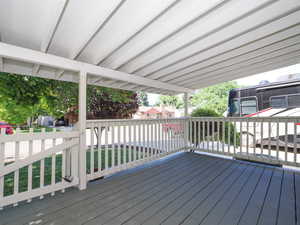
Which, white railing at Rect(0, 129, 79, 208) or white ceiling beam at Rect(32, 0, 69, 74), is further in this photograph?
white railing at Rect(0, 129, 79, 208)

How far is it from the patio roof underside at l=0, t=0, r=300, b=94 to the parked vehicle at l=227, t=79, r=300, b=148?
105 inches

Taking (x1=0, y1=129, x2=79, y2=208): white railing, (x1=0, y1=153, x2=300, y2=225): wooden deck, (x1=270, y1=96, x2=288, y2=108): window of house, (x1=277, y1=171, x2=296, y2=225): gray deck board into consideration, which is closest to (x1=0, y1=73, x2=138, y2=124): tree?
(x1=0, y1=129, x2=79, y2=208): white railing

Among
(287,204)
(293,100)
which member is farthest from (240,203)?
(293,100)

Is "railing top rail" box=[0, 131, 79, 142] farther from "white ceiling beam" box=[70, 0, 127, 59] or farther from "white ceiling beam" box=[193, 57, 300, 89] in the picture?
"white ceiling beam" box=[193, 57, 300, 89]

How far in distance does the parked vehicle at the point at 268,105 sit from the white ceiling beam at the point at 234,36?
3.11 m

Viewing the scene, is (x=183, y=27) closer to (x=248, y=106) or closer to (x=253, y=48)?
(x=253, y=48)

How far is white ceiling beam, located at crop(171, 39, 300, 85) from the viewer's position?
2584 millimetres

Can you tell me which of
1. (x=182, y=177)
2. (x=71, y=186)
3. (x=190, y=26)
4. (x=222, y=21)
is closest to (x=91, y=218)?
(x=71, y=186)

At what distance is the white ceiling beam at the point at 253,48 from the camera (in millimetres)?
2062

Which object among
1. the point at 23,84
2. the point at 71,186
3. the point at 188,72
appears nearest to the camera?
the point at 71,186

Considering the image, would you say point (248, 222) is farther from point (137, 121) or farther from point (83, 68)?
point (83, 68)

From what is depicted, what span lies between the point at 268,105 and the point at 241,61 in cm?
364

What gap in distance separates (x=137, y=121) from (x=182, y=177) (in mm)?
1475

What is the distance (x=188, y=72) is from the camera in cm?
329
